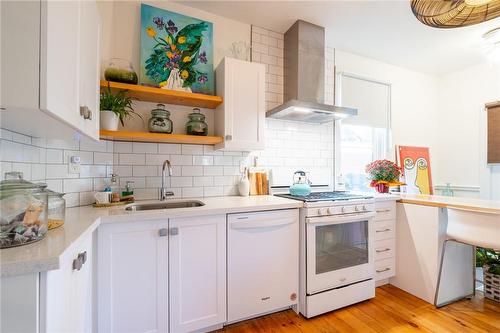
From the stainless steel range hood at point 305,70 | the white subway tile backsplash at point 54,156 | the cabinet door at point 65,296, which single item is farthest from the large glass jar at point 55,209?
the stainless steel range hood at point 305,70

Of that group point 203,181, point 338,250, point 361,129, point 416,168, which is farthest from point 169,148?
point 416,168

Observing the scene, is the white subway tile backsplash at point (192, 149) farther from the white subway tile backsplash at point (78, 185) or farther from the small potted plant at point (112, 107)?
the white subway tile backsplash at point (78, 185)

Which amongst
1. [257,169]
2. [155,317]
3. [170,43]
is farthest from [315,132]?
[155,317]

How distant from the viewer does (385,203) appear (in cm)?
224

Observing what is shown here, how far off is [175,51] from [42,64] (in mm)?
1449

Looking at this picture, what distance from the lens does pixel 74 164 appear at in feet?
5.10

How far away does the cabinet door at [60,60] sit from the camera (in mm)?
740

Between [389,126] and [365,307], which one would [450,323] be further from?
[389,126]

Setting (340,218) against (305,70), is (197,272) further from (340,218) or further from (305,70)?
(305,70)

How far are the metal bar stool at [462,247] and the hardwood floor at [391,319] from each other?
11 centimetres

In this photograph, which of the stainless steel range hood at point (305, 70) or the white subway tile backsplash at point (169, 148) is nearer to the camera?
the white subway tile backsplash at point (169, 148)

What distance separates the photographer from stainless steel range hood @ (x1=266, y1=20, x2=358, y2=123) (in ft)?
7.41

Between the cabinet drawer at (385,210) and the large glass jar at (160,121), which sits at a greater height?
the large glass jar at (160,121)

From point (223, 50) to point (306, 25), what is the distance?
90 centimetres
